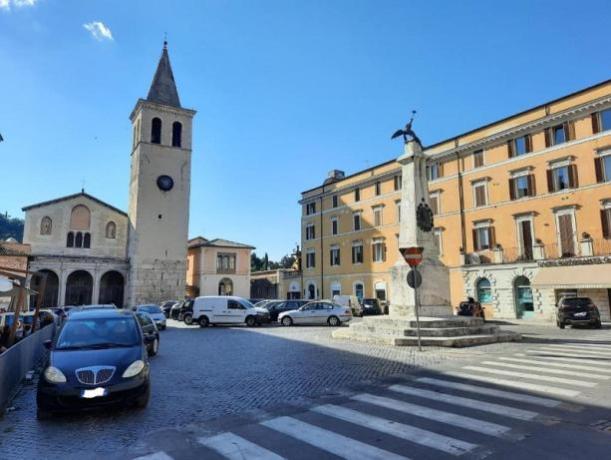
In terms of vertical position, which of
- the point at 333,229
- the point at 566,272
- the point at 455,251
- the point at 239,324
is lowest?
the point at 239,324

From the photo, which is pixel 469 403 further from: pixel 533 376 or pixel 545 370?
pixel 545 370

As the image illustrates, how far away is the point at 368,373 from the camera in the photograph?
8.98m

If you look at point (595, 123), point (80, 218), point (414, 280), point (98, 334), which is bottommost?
point (98, 334)

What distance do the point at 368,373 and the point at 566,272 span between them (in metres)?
21.0

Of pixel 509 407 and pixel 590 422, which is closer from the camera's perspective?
pixel 590 422

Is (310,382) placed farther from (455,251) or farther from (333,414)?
(455,251)

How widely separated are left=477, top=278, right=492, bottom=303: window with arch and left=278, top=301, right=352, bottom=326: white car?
11.1 metres

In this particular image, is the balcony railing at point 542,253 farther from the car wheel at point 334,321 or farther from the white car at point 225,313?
the white car at point 225,313

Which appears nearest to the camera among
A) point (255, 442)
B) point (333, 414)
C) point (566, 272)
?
point (255, 442)

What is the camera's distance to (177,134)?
159 feet

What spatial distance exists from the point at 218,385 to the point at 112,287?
1609 inches

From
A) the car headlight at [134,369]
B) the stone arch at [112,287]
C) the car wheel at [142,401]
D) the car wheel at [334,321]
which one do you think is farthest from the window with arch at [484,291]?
the stone arch at [112,287]

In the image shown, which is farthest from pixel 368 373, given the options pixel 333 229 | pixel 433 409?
pixel 333 229

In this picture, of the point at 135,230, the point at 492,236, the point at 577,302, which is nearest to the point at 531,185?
the point at 492,236
